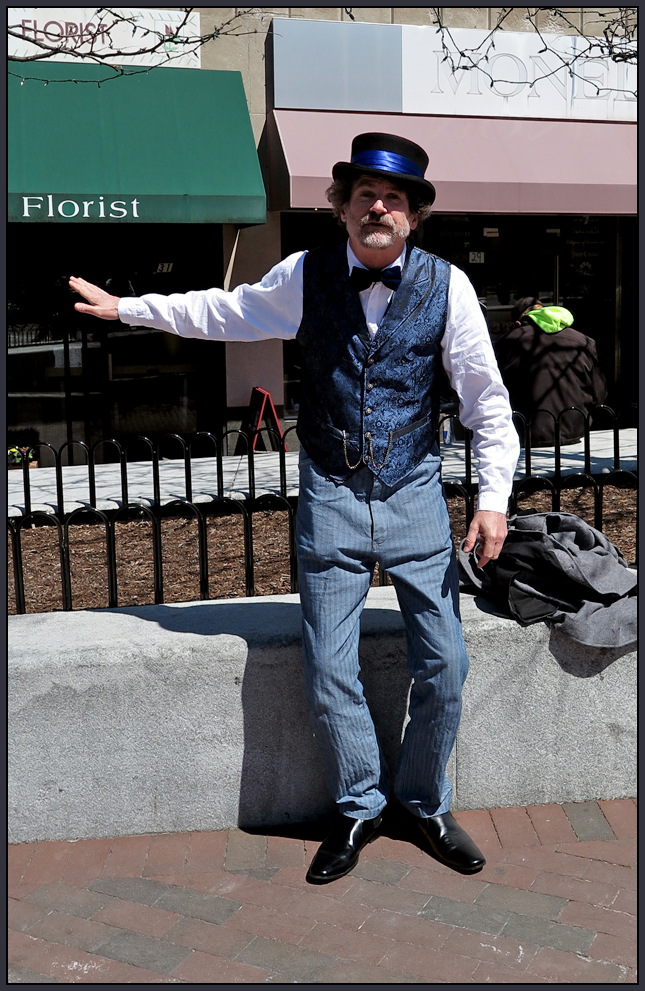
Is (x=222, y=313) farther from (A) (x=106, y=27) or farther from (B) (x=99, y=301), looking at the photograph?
(A) (x=106, y=27)

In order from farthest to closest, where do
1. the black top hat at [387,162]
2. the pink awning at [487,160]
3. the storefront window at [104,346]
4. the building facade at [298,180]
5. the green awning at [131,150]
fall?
1. the storefront window at [104,346]
2. the building facade at [298,180]
3. the pink awning at [487,160]
4. the green awning at [131,150]
5. the black top hat at [387,162]

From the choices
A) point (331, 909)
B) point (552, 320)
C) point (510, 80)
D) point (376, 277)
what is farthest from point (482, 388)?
point (510, 80)

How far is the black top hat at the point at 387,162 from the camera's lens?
2957 mm

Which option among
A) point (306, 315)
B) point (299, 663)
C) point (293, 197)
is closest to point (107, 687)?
point (299, 663)

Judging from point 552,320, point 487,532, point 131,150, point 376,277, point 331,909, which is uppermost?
point 131,150

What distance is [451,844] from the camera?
124 inches

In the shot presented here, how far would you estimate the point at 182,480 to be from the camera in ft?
26.1

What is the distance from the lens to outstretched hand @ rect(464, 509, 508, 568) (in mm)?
2986

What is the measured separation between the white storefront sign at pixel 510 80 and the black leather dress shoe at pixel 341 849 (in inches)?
381

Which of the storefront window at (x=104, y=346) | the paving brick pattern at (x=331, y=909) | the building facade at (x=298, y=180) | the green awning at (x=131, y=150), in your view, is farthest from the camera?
the storefront window at (x=104, y=346)

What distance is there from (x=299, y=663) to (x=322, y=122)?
345 inches

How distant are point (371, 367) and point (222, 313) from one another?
0.52 meters

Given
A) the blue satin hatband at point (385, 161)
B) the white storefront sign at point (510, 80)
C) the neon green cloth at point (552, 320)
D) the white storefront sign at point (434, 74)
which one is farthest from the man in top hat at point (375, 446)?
the white storefront sign at point (510, 80)

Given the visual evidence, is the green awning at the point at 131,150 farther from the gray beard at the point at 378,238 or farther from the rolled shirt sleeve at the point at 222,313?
the gray beard at the point at 378,238
